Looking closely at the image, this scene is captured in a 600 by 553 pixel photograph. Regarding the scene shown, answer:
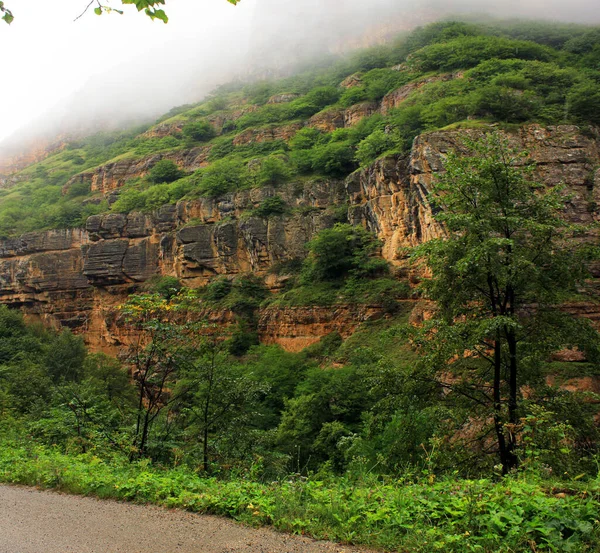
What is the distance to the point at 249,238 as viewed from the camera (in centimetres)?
3616

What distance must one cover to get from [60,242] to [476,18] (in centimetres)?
6571

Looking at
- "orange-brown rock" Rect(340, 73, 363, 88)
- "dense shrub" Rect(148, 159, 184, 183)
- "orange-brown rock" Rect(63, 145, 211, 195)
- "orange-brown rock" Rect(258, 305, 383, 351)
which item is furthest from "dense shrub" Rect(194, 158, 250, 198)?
"orange-brown rock" Rect(340, 73, 363, 88)

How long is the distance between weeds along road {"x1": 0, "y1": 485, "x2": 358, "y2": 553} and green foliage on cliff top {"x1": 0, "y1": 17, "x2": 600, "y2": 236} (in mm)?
26808

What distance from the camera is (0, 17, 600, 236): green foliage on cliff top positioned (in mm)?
27688

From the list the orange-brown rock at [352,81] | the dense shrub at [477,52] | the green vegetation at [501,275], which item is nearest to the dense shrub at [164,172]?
the orange-brown rock at [352,81]

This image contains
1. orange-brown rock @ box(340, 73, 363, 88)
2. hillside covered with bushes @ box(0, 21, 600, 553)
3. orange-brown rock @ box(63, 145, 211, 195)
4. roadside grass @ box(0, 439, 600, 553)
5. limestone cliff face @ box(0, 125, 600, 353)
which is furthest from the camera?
orange-brown rock @ box(340, 73, 363, 88)

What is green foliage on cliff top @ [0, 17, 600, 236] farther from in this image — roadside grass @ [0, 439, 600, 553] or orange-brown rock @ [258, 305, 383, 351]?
roadside grass @ [0, 439, 600, 553]

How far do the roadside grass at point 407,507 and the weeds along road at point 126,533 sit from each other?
20 centimetres

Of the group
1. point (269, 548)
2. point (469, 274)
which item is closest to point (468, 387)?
point (469, 274)

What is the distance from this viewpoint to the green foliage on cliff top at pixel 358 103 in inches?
1090

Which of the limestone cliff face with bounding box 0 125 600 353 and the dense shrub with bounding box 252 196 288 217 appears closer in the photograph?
the limestone cliff face with bounding box 0 125 600 353

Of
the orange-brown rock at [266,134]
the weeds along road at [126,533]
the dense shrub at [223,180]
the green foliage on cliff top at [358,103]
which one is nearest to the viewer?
the weeds along road at [126,533]

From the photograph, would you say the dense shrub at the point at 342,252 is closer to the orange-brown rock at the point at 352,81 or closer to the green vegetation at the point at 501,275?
the green vegetation at the point at 501,275

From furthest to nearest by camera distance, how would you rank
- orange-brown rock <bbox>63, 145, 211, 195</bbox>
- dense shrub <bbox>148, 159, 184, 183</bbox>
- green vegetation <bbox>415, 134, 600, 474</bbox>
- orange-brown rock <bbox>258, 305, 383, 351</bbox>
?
orange-brown rock <bbox>63, 145, 211, 195</bbox>, dense shrub <bbox>148, 159, 184, 183</bbox>, orange-brown rock <bbox>258, 305, 383, 351</bbox>, green vegetation <bbox>415, 134, 600, 474</bbox>
